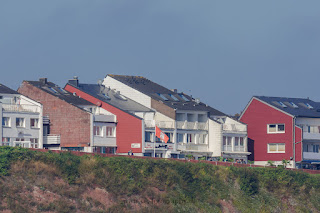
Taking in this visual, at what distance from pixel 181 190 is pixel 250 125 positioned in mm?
36745

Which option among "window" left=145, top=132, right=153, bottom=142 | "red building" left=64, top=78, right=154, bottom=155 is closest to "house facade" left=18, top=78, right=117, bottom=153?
"red building" left=64, top=78, right=154, bottom=155

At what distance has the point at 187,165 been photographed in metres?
83.5

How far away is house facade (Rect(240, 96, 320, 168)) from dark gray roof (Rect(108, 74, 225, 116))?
4.66 m

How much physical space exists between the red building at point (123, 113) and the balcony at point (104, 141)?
467 mm

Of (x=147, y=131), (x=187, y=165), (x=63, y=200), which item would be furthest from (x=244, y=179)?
(x=63, y=200)

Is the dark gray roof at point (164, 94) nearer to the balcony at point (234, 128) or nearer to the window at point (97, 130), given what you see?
the balcony at point (234, 128)

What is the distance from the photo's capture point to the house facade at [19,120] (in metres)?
90.8

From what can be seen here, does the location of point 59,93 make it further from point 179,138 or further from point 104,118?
point 179,138

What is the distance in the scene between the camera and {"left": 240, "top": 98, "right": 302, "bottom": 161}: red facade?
4336 inches

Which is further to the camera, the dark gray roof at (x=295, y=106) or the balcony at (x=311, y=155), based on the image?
the dark gray roof at (x=295, y=106)

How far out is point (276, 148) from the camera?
111500 mm

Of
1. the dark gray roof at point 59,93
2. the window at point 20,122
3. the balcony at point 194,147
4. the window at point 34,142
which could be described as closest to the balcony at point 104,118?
the dark gray roof at point 59,93

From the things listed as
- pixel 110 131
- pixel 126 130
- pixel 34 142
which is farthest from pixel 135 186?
pixel 110 131

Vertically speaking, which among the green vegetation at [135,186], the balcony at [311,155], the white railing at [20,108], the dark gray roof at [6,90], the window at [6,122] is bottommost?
the green vegetation at [135,186]
